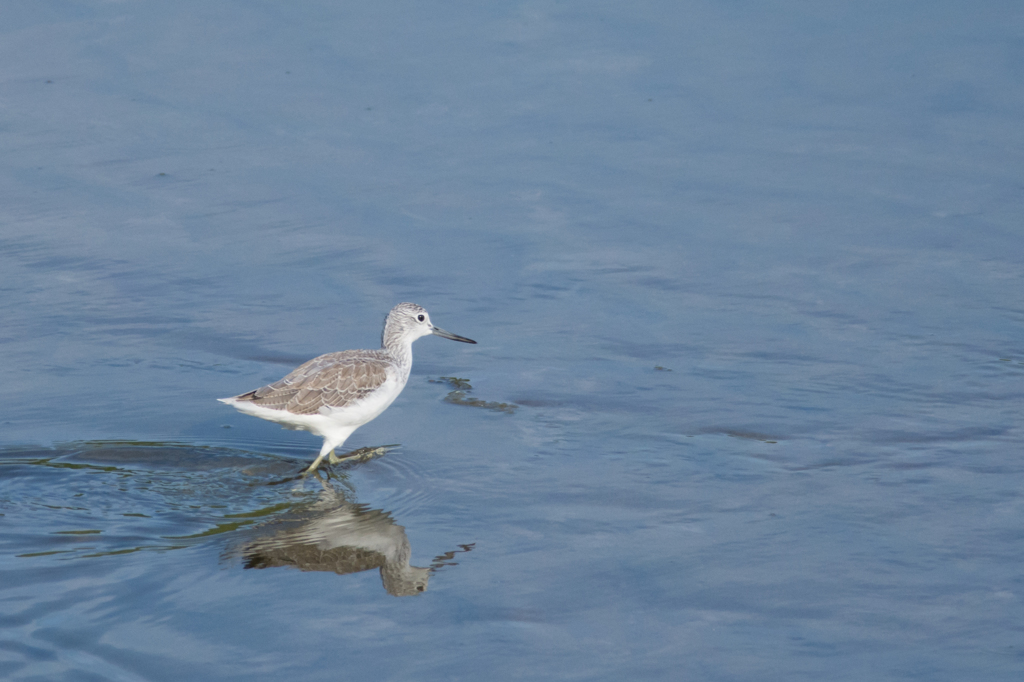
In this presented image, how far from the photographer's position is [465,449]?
8188 millimetres

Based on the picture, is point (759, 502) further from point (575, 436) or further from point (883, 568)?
point (575, 436)

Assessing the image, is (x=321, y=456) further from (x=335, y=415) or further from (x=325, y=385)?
(x=325, y=385)

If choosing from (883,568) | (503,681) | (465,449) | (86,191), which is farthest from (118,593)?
(86,191)

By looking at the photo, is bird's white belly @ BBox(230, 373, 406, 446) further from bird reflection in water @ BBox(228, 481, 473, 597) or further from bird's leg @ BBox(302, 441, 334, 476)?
bird reflection in water @ BBox(228, 481, 473, 597)

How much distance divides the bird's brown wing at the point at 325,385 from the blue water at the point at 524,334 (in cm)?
51

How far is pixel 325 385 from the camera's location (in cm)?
805

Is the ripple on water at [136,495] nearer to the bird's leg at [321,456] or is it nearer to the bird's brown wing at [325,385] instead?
the bird's leg at [321,456]

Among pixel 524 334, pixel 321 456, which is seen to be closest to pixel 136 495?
pixel 321 456

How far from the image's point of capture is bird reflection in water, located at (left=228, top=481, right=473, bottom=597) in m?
6.51

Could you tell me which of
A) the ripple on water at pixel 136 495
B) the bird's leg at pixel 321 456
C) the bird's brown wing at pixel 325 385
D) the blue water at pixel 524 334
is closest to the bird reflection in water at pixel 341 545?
the blue water at pixel 524 334

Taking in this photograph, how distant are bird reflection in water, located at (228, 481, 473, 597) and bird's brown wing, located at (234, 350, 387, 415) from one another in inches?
30.7

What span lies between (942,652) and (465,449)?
11.8 feet

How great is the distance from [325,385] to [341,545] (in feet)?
4.96

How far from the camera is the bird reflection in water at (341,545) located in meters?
6.51
